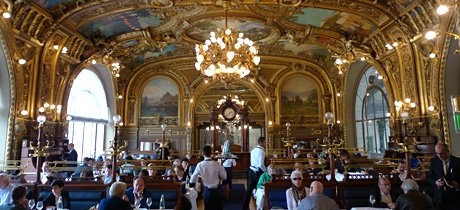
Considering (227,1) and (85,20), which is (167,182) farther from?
(85,20)

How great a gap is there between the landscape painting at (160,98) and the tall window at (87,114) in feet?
7.77

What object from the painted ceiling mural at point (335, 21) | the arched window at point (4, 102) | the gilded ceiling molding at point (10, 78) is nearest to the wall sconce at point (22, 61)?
the gilded ceiling molding at point (10, 78)

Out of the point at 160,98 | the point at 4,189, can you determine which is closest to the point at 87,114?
the point at 160,98

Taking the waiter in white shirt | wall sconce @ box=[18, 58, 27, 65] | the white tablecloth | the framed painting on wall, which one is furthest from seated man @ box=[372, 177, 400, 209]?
the framed painting on wall

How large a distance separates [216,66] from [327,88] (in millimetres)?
10354

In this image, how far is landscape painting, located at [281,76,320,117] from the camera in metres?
17.8

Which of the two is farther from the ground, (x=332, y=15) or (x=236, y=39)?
(x=332, y=15)

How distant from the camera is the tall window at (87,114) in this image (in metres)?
14.8

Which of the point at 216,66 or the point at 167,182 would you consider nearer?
the point at 167,182

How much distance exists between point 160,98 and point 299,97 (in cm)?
847

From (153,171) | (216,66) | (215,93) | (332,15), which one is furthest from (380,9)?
(215,93)

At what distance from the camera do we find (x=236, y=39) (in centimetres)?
963

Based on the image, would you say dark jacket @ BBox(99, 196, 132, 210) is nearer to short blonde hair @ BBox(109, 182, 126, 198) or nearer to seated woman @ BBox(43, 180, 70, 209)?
short blonde hair @ BBox(109, 182, 126, 198)

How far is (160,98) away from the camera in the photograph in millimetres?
18250
